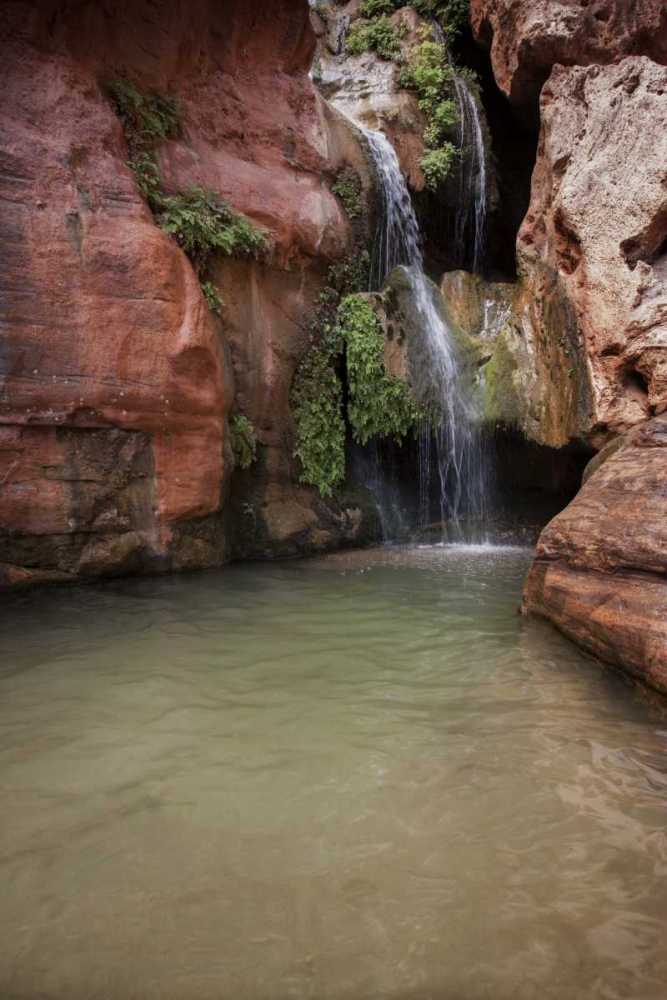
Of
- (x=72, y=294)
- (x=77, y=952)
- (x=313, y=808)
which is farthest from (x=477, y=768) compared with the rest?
(x=72, y=294)

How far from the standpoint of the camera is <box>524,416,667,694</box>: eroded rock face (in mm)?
4125

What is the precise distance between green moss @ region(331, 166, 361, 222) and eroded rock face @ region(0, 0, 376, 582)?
6.92 ft

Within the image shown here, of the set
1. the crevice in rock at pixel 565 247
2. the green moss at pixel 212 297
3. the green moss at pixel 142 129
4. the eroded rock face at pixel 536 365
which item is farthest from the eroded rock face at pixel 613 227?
the green moss at pixel 142 129

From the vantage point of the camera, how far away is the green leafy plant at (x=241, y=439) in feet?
28.7

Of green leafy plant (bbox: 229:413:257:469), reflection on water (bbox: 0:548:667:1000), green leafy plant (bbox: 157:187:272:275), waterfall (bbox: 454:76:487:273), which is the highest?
waterfall (bbox: 454:76:487:273)

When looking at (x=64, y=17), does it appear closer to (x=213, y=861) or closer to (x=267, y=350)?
(x=267, y=350)

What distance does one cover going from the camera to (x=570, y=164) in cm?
806

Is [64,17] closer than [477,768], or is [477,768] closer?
[477,768]

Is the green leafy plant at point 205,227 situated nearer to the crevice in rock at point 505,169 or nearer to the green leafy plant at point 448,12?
the crevice in rock at point 505,169

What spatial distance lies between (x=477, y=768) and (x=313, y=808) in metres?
0.85

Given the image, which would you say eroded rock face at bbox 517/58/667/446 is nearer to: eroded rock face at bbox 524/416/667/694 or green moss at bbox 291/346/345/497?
eroded rock face at bbox 524/416/667/694

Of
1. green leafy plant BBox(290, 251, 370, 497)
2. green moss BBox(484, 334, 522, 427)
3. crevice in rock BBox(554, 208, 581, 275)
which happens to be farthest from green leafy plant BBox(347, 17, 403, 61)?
green moss BBox(484, 334, 522, 427)

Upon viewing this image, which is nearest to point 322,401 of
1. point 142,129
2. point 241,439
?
point 241,439

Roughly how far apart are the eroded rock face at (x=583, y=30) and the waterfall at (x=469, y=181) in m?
3.28
